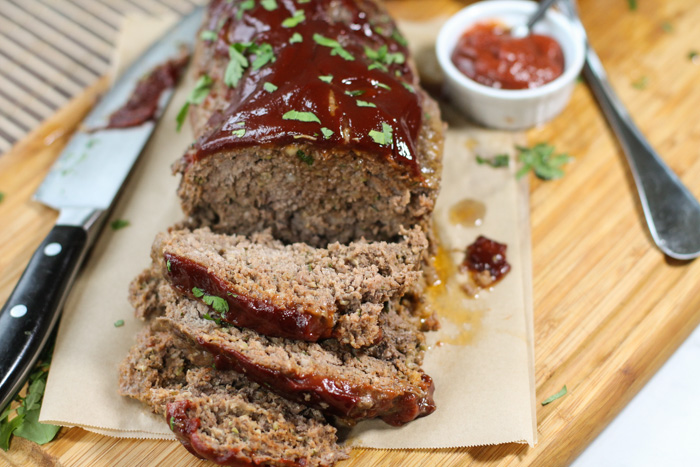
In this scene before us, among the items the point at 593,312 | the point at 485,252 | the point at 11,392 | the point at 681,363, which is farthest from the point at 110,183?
the point at 681,363

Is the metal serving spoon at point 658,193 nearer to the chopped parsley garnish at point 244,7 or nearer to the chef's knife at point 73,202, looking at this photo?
the chopped parsley garnish at point 244,7

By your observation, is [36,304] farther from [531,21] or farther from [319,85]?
[531,21]

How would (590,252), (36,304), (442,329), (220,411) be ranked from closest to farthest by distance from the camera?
(220,411) < (36,304) < (442,329) < (590,252)

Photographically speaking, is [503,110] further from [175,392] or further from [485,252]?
[175,392]

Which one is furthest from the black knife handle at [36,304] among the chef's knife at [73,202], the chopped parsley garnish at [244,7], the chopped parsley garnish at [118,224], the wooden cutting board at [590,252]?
the chopped parsley garnish at [244,7]

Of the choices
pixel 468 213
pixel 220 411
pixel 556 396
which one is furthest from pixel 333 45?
pixel 556 396

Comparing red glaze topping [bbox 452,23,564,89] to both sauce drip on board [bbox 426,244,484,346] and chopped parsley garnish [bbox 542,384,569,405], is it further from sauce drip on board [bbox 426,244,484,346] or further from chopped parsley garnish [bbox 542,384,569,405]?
chopped parsley garnish [bbox 542,384,569,405]
